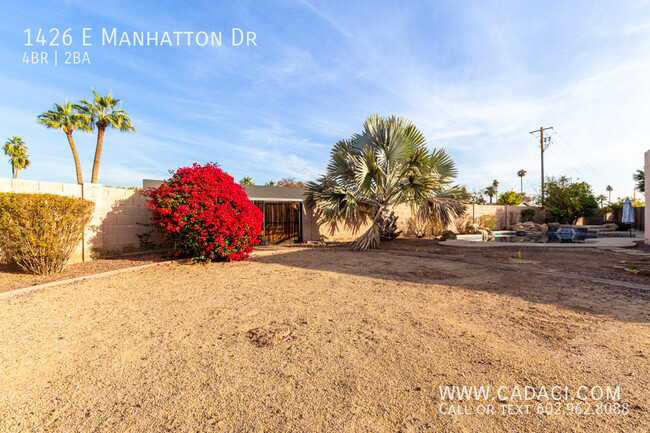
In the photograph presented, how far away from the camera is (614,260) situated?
21.2 ft

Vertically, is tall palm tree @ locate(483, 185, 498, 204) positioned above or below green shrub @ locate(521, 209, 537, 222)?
above

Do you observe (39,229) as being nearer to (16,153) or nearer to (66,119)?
(66,119)

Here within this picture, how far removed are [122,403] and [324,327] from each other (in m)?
1.67

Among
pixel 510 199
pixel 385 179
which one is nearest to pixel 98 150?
pixel 385 179

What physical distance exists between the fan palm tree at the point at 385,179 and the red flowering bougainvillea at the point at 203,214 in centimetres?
327

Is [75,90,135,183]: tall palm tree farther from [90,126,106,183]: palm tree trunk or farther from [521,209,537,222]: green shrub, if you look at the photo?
[521,209,537,222]: green shrub

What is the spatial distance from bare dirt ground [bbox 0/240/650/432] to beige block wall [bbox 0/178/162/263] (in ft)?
8.91

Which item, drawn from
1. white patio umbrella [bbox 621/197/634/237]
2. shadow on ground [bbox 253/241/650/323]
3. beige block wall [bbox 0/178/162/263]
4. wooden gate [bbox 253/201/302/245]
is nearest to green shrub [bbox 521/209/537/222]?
white patio umbrella [bbox 621/197/634/237]

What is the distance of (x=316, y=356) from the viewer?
87.8 inches

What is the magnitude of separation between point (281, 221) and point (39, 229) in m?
7.17

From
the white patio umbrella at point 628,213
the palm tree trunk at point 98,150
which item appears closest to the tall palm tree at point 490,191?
the white patio umbrella at point 628,213

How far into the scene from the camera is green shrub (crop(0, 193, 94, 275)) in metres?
4.62

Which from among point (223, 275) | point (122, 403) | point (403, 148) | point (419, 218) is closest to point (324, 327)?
point (122, 403)

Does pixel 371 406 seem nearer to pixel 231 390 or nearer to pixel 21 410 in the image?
pixel 231 390
